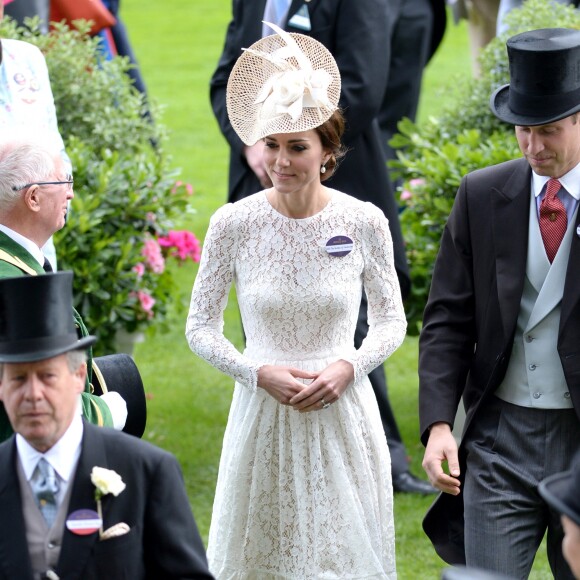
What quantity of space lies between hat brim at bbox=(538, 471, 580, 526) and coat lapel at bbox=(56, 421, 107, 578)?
109 cm

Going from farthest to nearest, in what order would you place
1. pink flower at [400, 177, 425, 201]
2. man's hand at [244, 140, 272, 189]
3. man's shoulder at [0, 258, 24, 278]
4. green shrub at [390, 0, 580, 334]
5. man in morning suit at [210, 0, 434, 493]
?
pink flower at [400, 177, 425, 201] → green shrub at [390, 0, 580, 334] → man in morning suit at [210, 0, 434, 493] → man's hand at [244, 140, 272, 189] → man's shoulder at [0, 258, 24, 278]

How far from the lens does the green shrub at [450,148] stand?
727cm

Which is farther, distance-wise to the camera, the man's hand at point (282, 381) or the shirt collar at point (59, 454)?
the man's hand at point (282, 381)

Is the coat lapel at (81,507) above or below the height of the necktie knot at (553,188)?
below

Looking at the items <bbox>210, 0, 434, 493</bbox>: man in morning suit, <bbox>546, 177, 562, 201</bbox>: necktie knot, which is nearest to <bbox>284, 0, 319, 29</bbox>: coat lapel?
<bbox>210, 0, 434, 493</bbox>: man in morning suit

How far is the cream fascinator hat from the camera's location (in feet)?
16.8

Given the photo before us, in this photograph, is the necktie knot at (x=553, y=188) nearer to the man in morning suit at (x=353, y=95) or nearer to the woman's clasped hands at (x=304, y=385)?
the woman's clasped hands at (x=304, y=385)

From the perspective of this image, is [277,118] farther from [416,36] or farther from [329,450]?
[416,36]

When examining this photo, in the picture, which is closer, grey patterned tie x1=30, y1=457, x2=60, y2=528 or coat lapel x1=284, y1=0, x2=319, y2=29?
grey patterned tie x1=30, y1=457, x2=60, y2=528

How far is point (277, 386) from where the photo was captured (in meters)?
5.04

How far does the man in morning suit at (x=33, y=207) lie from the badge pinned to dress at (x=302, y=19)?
7.72 feet

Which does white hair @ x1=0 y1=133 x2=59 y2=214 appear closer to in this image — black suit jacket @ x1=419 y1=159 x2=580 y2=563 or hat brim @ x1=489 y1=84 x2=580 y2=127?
black suit jacket @ x1=419 y1=159 x2=580 y2=563

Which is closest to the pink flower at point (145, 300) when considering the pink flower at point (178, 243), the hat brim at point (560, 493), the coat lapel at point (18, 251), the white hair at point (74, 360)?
the pink flower at point (178, 243)

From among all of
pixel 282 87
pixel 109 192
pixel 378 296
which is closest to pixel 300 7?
pixel 109 192
